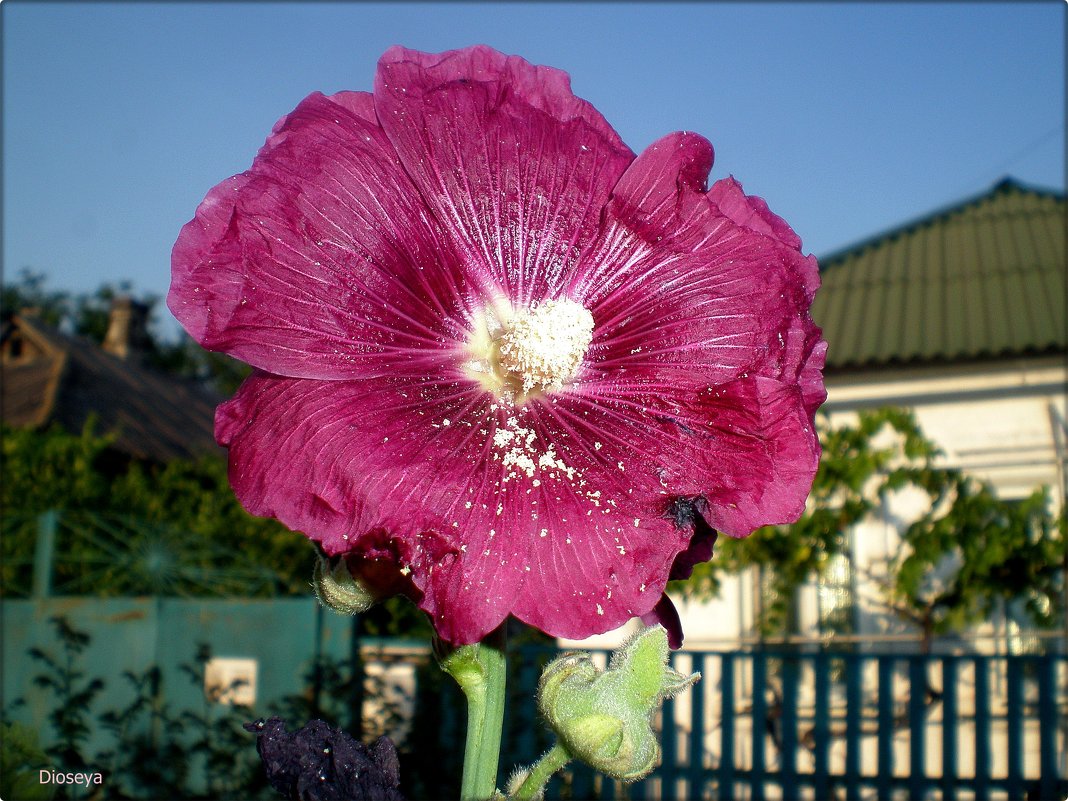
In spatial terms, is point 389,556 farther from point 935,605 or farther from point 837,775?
point 935,605

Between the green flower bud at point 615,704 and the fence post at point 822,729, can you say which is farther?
the fence post at point 822,729

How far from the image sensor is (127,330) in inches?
858

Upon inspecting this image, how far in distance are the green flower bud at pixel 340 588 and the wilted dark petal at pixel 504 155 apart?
0.73ft

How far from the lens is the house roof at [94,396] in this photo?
1495 cm

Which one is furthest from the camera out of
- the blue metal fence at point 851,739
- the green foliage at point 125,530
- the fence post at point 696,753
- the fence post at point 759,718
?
the green foliage at point 125,530

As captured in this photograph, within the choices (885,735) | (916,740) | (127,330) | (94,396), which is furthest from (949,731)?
(127,330)

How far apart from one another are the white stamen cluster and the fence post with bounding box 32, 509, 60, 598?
5.43m

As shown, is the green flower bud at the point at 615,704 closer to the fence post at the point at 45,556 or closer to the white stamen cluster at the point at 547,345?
the white stamen cluster at the point at 547,345

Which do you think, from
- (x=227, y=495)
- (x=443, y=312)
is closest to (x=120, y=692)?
(x=227, y=495)

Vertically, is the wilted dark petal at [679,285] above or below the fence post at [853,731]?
above

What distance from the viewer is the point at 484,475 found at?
0.64 m

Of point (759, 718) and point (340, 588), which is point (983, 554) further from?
point (340, 588)

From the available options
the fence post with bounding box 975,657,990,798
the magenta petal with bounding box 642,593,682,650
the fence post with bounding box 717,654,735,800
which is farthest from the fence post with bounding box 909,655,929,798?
the magenta petal with bounding box 642,593,682,650

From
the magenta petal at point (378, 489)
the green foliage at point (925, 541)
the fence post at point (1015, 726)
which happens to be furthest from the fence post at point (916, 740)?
the magenta petal at point (378, 489)
